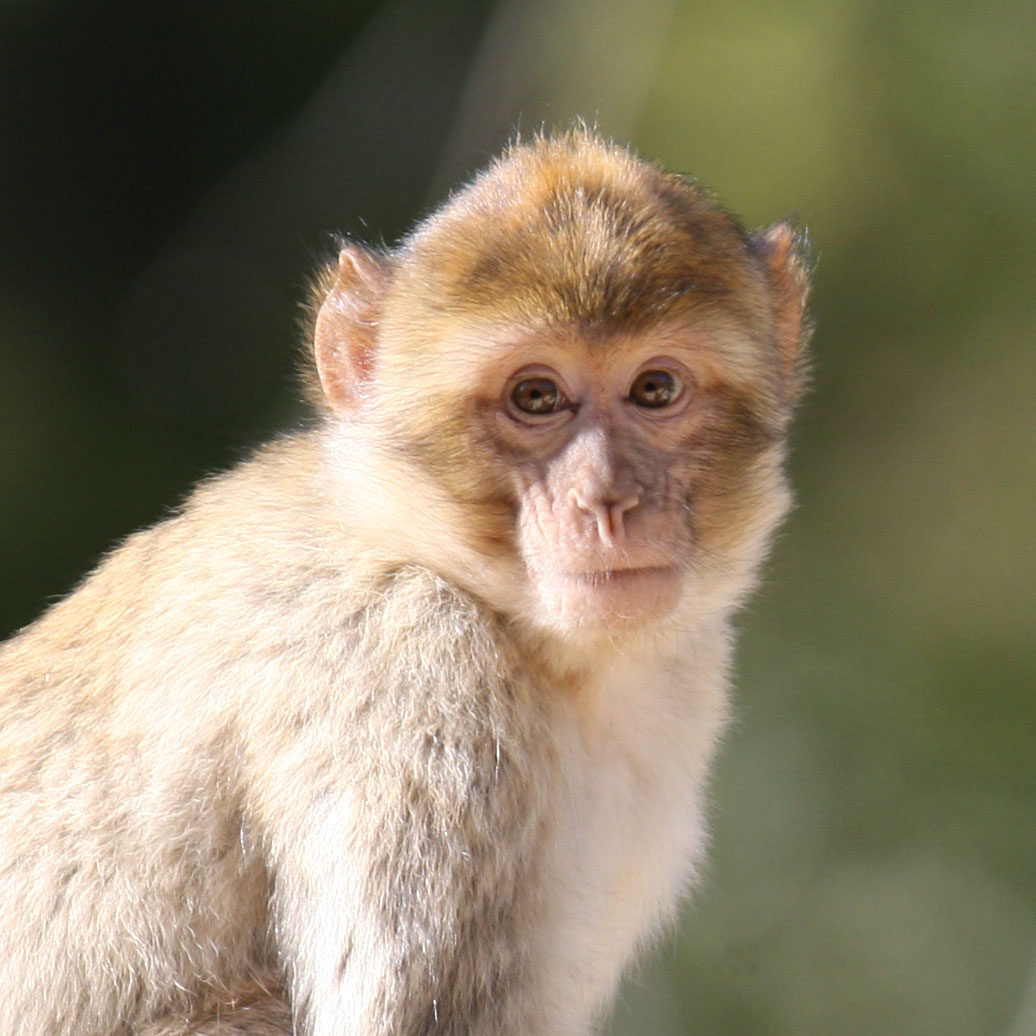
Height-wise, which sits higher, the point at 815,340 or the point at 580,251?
the point at 815,340

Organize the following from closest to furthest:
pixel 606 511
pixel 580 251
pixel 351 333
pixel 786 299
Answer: pixel 606 511
pixel 580 251
pixel 351 333
pixel 786 299

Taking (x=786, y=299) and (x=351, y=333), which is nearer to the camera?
(x=351, y=333)

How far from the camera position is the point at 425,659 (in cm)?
359

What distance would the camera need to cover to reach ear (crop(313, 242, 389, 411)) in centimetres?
404

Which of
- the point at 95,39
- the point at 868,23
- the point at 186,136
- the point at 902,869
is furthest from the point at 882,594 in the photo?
the point at 95,39

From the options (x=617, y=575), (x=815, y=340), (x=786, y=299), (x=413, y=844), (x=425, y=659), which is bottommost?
(x=413, y=844)

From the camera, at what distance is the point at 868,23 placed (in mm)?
8523

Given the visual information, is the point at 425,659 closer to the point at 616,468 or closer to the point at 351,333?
the point at 616,468

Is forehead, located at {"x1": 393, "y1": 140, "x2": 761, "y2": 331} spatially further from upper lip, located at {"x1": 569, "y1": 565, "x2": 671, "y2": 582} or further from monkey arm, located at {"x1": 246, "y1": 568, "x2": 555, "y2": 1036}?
monkey arm, located at {"x1": 246, "y1": 568, "x2": 555, "y2": 1036}

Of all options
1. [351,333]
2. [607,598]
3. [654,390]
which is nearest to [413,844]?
[607,598]

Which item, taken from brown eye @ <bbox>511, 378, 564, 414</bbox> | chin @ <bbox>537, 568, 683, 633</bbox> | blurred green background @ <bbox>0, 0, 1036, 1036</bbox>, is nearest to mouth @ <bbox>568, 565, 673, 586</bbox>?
chin @ <bbox>537, 568, 683, 633</bbox>

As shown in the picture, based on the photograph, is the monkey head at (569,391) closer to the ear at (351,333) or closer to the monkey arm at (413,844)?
the ear at (351,333)

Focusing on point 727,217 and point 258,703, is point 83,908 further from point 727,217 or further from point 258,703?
point 727,217

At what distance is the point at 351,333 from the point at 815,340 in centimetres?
480
